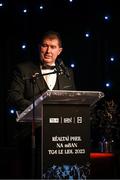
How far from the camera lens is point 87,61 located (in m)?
6.87

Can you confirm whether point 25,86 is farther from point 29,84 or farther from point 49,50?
point 49,50

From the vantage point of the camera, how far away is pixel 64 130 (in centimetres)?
358

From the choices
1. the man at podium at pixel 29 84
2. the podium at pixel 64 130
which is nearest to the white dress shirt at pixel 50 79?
the man at podium at pixel 29 84

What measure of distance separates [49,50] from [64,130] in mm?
902

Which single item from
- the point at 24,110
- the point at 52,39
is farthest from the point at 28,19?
the point at 24,110

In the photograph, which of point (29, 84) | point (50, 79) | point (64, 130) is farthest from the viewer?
point (50, 79)

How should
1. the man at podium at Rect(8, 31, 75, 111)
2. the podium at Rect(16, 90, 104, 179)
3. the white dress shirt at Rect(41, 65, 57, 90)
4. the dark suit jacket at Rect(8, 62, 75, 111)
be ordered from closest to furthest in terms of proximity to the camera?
1. the podium at Rect(16, 90, 104, 179)
2. the dark suit jacket at Rect(8, 62, 75, 111)
3. the man at podium at Rect(8, 31, 75, 111)
4. the white dress shirt at Rect(41, 65, 57, 90)

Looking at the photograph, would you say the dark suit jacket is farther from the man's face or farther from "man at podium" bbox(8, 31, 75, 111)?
the man's face

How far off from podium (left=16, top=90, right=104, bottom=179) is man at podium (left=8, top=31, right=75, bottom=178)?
1.19ft

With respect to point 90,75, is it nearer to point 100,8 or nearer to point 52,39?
point 100,8

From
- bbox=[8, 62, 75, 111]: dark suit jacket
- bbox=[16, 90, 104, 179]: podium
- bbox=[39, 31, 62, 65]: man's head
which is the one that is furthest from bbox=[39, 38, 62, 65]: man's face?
bbox=[16, 90, 104, 179]: podium

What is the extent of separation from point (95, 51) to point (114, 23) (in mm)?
494

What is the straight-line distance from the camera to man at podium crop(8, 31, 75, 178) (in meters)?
3.99

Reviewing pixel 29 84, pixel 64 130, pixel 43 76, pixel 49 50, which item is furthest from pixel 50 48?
pixel 64 130
